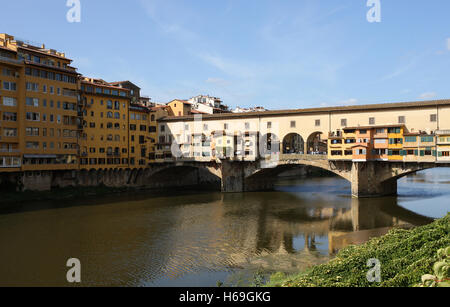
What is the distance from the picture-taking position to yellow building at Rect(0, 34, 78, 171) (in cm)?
4653

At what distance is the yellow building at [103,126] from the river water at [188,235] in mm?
11325

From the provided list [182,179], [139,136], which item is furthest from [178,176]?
[139,136]

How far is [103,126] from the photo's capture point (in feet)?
198

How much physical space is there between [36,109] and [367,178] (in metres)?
49.9

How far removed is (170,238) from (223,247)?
5.49m

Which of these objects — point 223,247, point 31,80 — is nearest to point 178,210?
point 223,247

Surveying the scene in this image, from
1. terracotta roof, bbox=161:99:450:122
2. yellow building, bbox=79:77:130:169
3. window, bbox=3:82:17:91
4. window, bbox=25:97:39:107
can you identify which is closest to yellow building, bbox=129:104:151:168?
yellow building, bbox=79:77:130:169

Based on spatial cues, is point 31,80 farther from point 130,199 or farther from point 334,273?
point 334,273

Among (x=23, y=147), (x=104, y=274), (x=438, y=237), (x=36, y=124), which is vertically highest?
(x=36, y=124)

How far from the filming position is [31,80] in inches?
1917

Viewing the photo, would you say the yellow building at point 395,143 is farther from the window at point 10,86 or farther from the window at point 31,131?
the window at point 10,86

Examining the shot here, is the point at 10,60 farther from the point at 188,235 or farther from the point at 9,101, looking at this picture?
the point at 188,235

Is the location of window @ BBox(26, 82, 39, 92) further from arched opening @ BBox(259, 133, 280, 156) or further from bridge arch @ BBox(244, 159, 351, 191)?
arched opening @ BBox(259, 133, 280, 156)

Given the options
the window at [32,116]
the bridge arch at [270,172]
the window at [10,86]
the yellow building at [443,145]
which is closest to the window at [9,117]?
the window at [32,116]
